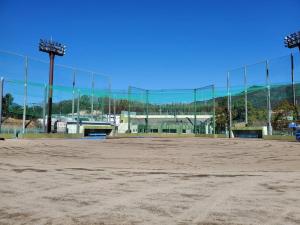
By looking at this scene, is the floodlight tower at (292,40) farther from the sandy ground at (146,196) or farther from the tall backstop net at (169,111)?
the sandy ground at (146,196)

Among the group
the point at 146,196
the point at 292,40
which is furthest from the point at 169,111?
the point at 146,196

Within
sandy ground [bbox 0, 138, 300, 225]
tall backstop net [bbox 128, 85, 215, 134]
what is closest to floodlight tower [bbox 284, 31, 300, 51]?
tall backstop net [bbox 128, 85, 215, 134]

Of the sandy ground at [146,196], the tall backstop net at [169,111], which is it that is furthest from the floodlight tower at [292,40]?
the sandy ground at [146,196]

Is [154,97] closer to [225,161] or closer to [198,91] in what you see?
[198,91]

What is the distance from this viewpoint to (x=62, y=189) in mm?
6258

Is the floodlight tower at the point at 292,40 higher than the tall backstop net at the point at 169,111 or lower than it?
higher

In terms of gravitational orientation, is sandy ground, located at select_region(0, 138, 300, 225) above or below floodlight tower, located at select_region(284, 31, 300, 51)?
below

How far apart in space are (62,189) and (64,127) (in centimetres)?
3265

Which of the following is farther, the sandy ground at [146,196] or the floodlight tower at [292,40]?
the floodlight tower at [292,40]

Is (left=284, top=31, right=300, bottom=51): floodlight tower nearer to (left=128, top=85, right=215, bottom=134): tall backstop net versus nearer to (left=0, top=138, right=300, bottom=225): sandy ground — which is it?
(left=128, top=85, right=215, bottom=134): tall backstop net

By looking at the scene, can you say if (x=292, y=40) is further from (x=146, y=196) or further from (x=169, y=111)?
(x=146, y=196)

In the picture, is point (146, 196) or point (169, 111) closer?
point (146, 196)

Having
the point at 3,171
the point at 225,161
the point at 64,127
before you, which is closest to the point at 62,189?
the point at 3,171

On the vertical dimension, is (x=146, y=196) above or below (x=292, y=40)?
below
